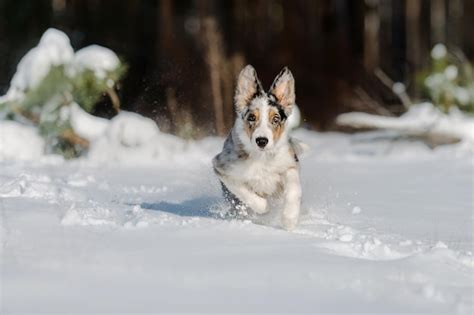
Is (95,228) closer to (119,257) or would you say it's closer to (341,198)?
(119,257)

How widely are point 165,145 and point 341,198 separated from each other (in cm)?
487

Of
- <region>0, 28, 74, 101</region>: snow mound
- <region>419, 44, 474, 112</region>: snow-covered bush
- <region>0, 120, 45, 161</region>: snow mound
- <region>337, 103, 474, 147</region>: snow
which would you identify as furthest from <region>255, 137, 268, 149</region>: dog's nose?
<region>419, 44, 474, 112</region>: snow-covered bush

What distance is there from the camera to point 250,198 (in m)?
6.36

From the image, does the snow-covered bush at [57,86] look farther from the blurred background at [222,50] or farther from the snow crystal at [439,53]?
the snow crystal at [439,53]

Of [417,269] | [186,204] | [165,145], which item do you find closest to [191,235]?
[417,269]

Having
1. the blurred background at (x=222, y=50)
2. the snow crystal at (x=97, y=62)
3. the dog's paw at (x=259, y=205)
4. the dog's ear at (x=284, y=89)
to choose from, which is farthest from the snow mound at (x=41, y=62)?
the dog's paw at (x=259, y=205)

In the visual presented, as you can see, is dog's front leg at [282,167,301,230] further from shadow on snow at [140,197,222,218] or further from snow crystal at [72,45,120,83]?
snow crystal at [72,45,120,83]

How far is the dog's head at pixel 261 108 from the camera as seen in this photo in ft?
21.0

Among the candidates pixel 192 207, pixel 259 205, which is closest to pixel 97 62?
pixel 192 207

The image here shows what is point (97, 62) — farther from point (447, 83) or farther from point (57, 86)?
point (447, 83)

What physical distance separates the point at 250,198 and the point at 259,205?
89 mm

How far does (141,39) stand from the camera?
26.7 m

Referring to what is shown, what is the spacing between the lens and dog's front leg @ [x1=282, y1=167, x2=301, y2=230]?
6.10m

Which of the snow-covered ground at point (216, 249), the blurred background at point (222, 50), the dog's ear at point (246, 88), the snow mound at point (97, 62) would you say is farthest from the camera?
the blurred background at point (222, 50)
